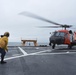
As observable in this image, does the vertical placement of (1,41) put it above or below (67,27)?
below

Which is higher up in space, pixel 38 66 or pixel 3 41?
pixel 3 41

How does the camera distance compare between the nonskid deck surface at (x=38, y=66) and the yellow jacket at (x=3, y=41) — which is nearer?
the nonskid deck surface at (x=38, y=66)

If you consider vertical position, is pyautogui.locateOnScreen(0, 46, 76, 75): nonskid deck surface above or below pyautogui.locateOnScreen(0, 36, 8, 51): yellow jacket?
below

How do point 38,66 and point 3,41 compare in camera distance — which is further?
point 3,41

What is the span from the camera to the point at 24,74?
33.5 ft

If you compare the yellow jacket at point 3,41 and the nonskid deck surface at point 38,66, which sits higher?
the yellow jacket at point 3,41

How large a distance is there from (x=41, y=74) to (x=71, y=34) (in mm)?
21818

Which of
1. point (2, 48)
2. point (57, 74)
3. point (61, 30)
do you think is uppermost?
point (61, 30)

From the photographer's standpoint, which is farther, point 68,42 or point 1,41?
point 68,42

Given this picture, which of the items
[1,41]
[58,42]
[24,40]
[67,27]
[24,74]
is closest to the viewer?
[24,74]

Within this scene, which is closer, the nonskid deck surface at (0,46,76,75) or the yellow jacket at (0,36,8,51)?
the nonskid deck surface at (0,46,76,75)

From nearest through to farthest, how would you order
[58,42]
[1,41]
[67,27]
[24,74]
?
[24,74] → [1,41] → [58,42] → [67,27]

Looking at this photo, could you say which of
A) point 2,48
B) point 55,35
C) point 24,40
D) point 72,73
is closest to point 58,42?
point 55,35

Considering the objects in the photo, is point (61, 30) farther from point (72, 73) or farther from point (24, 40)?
point (24, 40)
